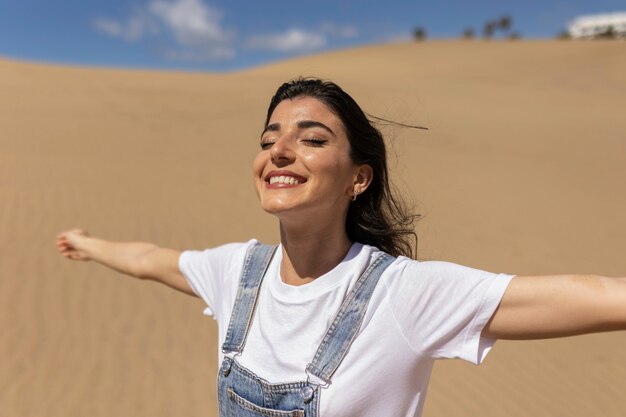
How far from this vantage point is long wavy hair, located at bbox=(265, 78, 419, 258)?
169 centimetres

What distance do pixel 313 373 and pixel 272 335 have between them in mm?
195

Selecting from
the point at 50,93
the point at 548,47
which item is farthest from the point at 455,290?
the point at 548,47

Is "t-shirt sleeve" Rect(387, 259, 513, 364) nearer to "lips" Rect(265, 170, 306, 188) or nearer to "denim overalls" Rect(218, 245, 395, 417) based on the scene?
"denim overalls" Rect(218, 245, 395, 417)

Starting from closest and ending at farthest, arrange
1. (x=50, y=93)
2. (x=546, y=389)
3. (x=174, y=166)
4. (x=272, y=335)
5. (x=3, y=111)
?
(x=272, y=335) → (x=546, y=389) → (x=174, y=166) → (x=3, y=111) → (x=50, y=93)

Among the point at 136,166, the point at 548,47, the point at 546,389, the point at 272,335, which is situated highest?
the point at 548,47

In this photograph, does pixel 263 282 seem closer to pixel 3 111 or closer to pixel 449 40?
pixel 3 111

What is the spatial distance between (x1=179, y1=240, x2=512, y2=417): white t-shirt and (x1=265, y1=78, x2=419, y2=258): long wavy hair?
0.24 meters

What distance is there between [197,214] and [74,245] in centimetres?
573

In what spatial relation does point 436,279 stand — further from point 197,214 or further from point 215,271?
point 197,214

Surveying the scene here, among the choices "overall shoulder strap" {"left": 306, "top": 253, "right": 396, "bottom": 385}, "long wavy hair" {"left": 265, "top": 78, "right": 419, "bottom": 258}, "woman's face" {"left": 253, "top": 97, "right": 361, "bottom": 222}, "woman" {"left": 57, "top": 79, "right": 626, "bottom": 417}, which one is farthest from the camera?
"long wavy hair" {"left": 265, "top": 78, "right": 419, "bottom": 258}

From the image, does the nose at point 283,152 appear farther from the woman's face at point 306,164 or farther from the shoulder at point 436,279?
the shoulder at point 436,279

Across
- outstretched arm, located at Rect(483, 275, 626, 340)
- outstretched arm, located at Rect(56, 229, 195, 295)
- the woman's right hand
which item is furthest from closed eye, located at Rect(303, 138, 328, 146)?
the woman's right hand

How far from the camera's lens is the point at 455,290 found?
1.31 meters

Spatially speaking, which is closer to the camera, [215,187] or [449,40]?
[215,187]
